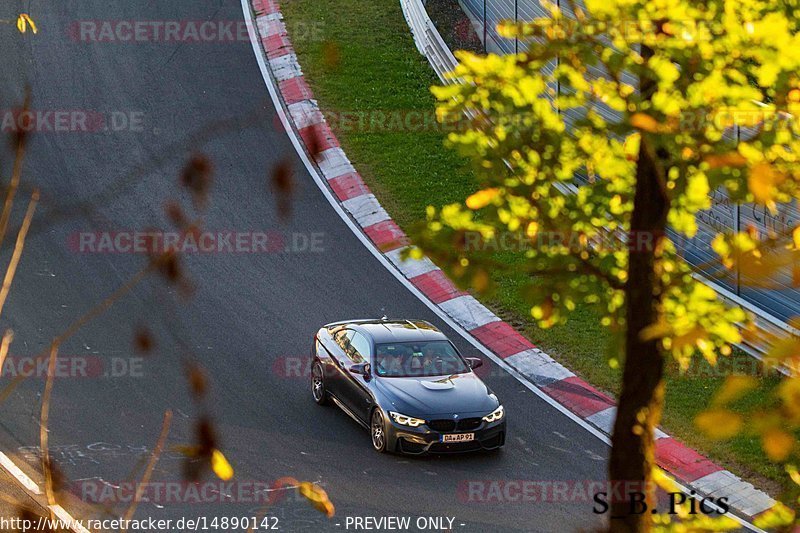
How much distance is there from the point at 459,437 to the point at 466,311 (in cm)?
426

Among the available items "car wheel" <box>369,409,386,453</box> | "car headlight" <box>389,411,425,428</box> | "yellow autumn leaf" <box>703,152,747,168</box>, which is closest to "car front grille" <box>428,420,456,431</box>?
"car headlight" <box>389,411,425,428</box>

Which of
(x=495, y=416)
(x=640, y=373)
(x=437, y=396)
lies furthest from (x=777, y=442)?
(x=437, y=396)

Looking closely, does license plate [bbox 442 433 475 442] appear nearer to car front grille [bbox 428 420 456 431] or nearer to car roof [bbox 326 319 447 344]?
car front grille [bbox 428 420 456 431]

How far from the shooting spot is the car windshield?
14648 mm

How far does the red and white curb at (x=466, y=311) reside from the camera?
45.9 ft

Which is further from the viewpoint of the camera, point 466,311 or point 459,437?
point 466,311

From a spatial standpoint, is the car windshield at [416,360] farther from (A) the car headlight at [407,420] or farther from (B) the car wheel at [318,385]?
(B) the car wheel at [318,385]

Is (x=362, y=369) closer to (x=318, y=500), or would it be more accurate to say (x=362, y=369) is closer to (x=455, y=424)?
(x=455, y=424)

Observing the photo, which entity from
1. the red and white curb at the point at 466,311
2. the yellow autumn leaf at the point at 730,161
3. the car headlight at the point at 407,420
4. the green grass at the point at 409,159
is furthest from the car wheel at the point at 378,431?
the yellow autumn leaf at the point at 730,161

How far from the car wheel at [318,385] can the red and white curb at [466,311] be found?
203 centimetres

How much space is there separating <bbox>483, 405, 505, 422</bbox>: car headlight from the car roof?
1.52 m

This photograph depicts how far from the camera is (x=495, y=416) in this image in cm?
1400

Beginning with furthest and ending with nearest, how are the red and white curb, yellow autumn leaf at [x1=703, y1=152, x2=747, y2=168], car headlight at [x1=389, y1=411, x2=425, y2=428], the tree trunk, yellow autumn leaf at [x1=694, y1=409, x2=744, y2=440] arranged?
the red and white curb
car headlight at [x1=389, y1=411, x2=425, y2=428]
the tree trunk
yellow autumn leaf at [x1=703, y1=152, x2=747, y2=168]
yellow autumn leaf at [x1=694, y1=409, x2=744, y2=440]

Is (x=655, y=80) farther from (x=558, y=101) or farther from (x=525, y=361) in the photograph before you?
(x=525, y=361)
